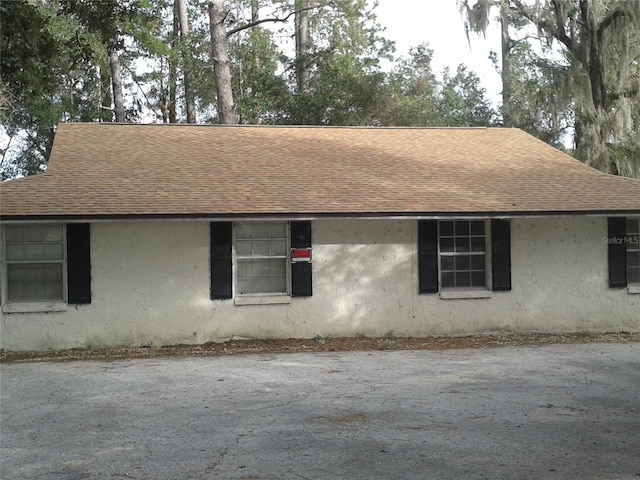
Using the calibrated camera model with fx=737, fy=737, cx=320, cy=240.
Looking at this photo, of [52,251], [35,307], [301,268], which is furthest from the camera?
[301,268]

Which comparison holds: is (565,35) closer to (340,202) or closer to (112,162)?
(340,202)

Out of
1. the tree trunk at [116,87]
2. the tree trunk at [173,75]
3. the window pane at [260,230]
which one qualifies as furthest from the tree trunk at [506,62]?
the window pane at [260,230]

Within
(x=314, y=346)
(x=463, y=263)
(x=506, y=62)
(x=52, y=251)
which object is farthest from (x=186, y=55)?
(x=314, y=346)

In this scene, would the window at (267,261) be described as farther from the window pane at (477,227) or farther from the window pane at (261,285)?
the window pane at (477,227)

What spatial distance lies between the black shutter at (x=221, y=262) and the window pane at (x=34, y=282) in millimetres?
2659

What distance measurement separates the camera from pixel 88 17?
10016mm

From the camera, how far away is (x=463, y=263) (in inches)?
565

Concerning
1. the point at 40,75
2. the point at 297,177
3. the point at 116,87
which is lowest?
the point at 297,177

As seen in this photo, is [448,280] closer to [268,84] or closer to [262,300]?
[262,300]

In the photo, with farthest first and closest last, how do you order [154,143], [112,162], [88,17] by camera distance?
1. [154,143]
2. [112,162]
3. [88,17]

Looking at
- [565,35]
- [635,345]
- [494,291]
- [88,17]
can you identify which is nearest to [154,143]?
[88,17]

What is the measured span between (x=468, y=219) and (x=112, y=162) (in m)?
7.18

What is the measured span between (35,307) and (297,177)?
5469 mm

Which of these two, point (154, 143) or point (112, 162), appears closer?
point (112, 162)
